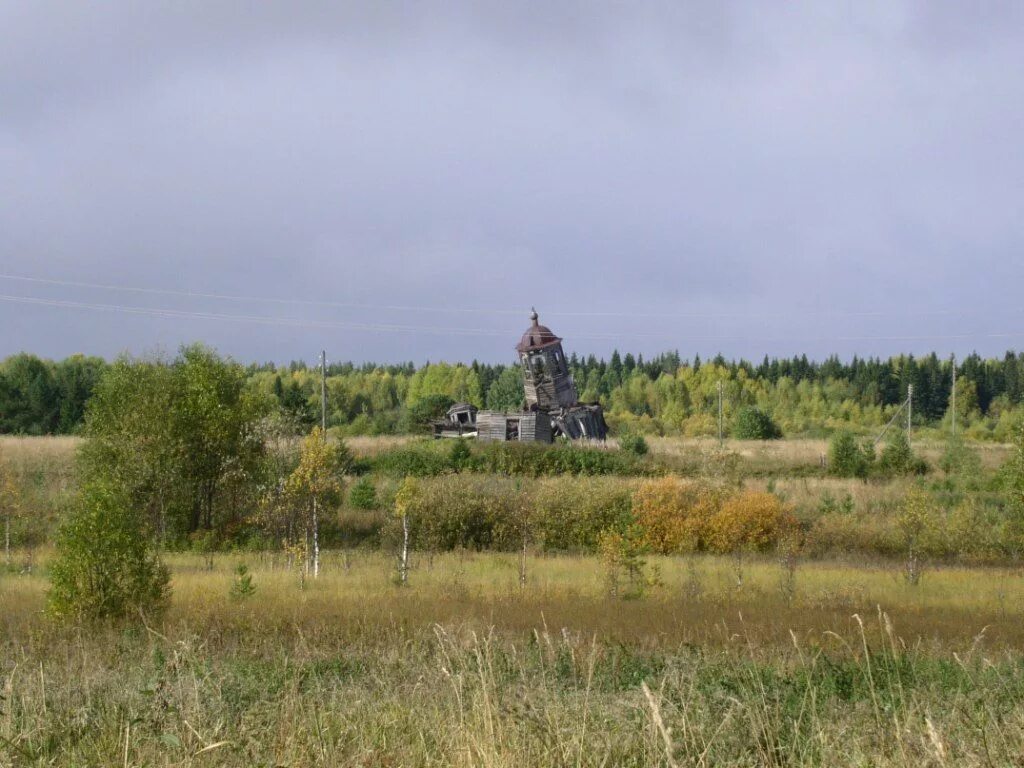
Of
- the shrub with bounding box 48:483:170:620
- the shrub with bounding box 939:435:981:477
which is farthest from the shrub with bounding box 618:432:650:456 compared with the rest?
the shrub with bounding box 48:483:170:620

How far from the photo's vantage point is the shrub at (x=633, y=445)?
4825cm

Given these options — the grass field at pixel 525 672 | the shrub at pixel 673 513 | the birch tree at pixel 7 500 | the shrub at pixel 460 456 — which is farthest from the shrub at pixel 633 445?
the birch tree at pixel 7 500

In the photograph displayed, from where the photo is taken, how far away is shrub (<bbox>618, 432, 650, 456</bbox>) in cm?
4825

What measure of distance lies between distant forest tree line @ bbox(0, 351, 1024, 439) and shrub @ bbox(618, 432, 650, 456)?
48.1 feet

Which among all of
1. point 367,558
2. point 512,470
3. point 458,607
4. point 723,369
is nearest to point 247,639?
point 458,607

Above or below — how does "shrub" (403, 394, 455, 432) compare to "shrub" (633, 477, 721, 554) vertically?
above

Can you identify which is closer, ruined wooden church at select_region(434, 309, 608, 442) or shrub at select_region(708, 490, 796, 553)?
shrub at select_region(708, 490, 796, 553)

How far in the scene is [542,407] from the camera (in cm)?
5022

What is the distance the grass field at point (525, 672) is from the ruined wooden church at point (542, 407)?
895 inches

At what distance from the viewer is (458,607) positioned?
16781 millimetres

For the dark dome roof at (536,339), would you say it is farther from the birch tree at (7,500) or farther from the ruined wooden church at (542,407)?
the birch tree at (7,500)

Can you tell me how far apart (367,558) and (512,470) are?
1645 centimetres

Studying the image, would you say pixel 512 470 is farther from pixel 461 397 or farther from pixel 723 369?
pixel 723 369

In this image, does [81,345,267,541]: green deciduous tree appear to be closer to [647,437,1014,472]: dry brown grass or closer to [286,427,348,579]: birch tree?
[286,427,348,579]: birch tree
